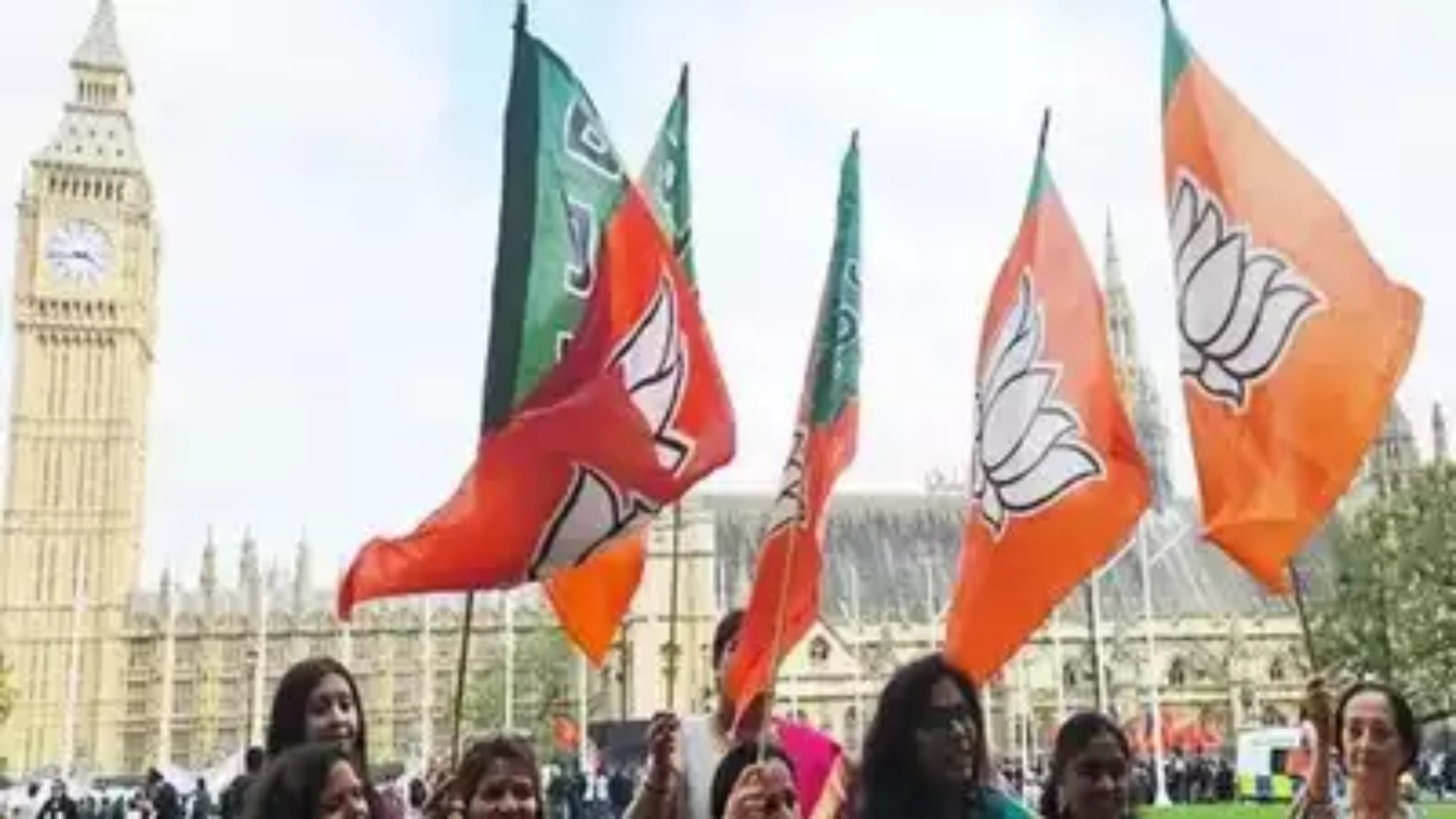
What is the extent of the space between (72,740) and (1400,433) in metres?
57.1

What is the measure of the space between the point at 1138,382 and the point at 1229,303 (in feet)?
219

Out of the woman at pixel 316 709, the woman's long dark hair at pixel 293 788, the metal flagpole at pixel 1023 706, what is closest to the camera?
the woman's long dark hair at pixel 293 788

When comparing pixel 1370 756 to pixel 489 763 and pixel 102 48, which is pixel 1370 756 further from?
pixel 102 48

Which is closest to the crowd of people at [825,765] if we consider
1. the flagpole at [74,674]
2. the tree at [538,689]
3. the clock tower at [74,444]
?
the tree at [538,689]

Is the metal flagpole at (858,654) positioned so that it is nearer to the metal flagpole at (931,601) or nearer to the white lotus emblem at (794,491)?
the metal flagpole at (931,601)

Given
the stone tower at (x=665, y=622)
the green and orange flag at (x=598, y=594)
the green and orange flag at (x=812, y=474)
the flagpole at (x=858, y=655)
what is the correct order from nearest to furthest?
the green and orange flag at (x=812, y=474)
the green and orange flag at (x=598, y=594)
the flagpole at (x=858, y=655)
the stone tower at (x=665, y=622)

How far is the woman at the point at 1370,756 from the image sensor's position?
403 cm

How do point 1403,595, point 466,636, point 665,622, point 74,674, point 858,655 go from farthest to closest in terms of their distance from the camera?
point 74,674
point 858,655
point 665,622
point 1403,595
point 466,636

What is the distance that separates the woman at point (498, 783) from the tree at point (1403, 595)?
116 feet

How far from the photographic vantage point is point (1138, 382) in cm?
7112

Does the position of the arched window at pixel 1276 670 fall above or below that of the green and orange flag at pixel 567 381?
below

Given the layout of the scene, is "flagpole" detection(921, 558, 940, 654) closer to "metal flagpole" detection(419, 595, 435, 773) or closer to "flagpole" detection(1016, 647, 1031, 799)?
"flagpole" detection(1016, 647, 1031, 799)

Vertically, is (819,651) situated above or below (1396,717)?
above

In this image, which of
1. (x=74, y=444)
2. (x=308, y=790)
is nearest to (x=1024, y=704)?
(x=74, y=444)
